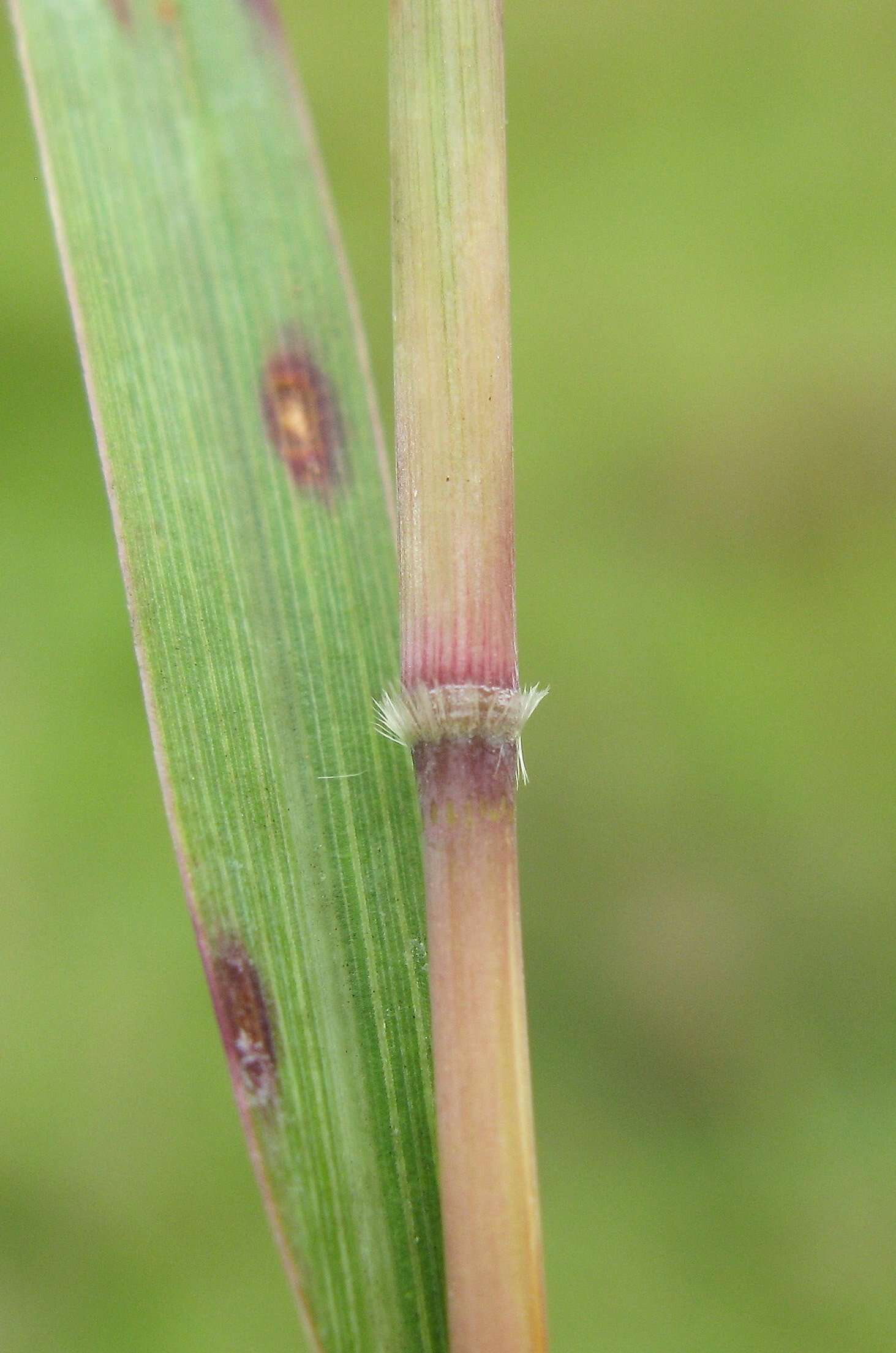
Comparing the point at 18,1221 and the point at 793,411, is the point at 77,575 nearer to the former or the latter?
the point at 18,1221

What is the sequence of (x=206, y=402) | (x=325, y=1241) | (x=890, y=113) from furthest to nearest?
(x=890, y=113) < (x=206, y=402) < (x=325, y=1241)

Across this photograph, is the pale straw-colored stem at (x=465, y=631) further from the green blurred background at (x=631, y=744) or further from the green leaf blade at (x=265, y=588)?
the green blurred background at (x=631, y=744)

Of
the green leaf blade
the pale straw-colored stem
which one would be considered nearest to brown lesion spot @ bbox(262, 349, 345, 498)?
the green leaf blade

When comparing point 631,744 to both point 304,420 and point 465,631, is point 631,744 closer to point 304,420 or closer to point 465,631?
point 304,420

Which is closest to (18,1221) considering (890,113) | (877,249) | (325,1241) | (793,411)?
(325,1241)

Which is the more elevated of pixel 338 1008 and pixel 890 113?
pixel 890 113

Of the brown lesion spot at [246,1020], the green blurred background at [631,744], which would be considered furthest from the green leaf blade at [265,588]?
the green blurred background at [631,744]

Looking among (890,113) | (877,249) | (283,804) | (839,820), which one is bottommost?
(839,820)
